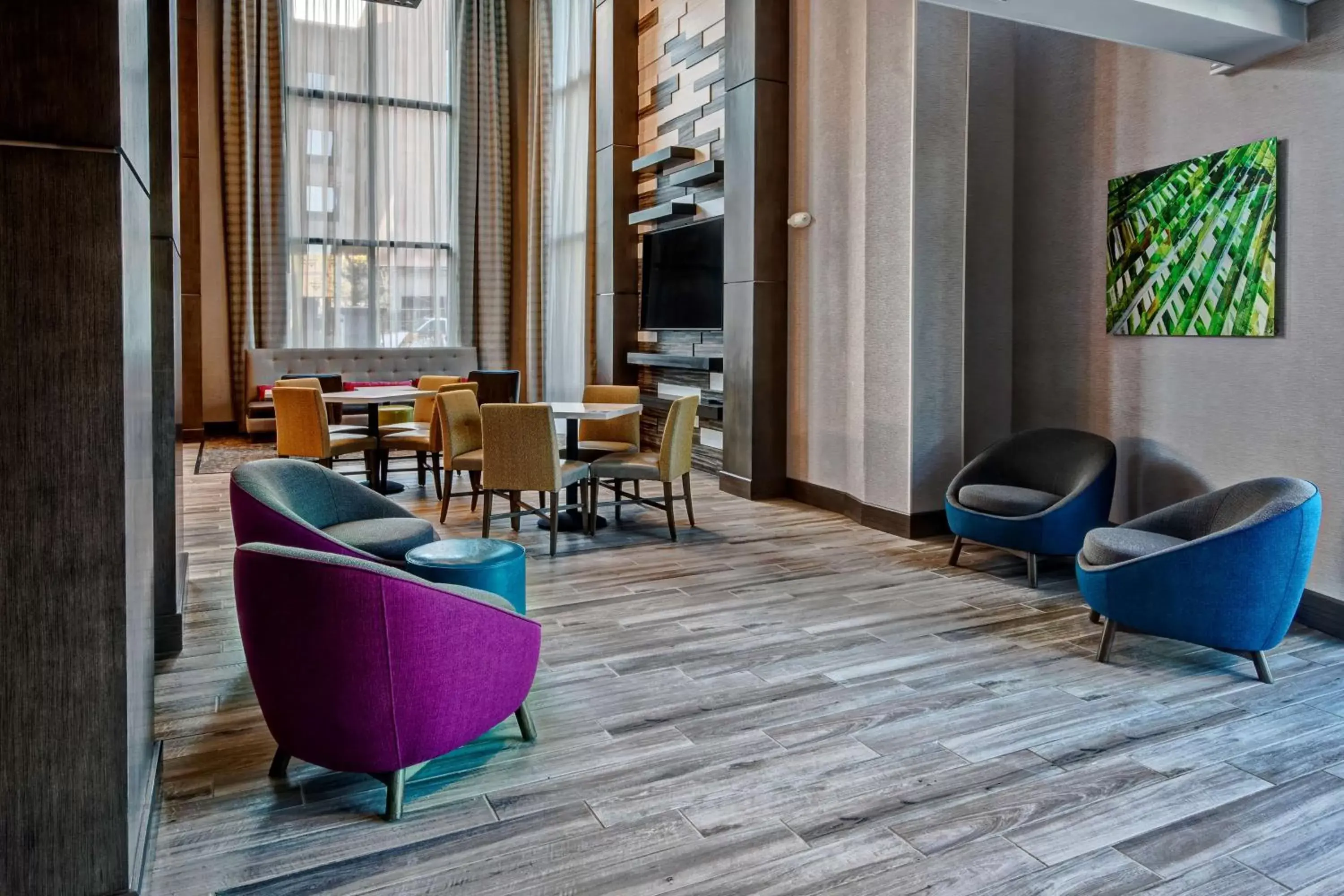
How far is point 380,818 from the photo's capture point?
7.67 feet

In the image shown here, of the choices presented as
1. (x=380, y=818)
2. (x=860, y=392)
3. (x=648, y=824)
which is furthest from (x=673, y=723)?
(x=860, y=392)

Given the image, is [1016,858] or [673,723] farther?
[673,723]

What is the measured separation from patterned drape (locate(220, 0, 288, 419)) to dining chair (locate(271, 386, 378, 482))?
392 cm

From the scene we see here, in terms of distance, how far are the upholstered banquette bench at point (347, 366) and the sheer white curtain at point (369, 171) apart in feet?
Answer: 0.52

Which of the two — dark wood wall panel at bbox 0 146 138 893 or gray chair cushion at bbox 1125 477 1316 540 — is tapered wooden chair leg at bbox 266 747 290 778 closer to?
dark wood wall panel at bbox 0 146 138 893

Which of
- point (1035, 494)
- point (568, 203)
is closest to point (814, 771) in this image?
point (1035, 494)

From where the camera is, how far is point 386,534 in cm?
346

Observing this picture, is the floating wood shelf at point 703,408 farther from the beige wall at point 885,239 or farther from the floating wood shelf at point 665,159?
the floating wood shelf at point 665,159

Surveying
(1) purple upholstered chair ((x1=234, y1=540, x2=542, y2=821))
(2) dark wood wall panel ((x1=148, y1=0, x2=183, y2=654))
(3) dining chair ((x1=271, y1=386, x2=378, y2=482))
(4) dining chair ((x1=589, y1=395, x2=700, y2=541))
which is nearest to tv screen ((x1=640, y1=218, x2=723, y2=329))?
(4) dining chair ((x1=589, y1=395, x2=700, y2=541))

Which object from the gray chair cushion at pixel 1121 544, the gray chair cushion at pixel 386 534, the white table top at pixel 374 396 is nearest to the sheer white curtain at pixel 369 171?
the white table top at pixel 374 396

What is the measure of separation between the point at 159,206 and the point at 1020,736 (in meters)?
3.29

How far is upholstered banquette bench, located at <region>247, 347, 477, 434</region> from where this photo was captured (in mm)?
9367

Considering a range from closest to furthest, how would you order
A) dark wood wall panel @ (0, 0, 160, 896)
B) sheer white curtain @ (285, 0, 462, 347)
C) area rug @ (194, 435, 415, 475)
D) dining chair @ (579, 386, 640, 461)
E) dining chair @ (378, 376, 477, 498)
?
dark wood wall panel @ (0, 0, 160, 896) < dining chair @ (579, 386, 640, 461) < dining chair @ (378, 376, 477, 498) < area rug @ (194, 435, 415, 475) < sheer white curtain @ (285, 0, 462, 347)

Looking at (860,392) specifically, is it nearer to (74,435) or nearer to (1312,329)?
(1312,329)
